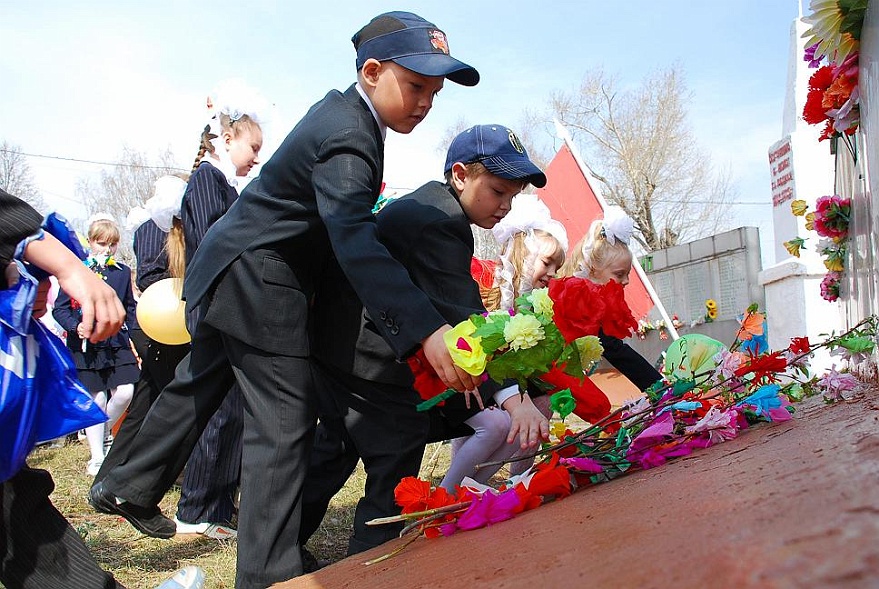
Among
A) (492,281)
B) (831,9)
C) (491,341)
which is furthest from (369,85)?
(492,281)

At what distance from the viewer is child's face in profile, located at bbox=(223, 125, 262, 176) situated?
3711mm

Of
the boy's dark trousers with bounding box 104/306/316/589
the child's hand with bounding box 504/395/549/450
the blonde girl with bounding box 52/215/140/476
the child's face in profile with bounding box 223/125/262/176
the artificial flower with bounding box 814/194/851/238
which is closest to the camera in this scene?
the boy's dark trousers with bounding box 104/306/316/589

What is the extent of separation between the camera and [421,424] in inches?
105

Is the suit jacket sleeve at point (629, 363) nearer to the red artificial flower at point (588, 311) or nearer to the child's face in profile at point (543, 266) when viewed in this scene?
the child's face in profile at point (543, 266)

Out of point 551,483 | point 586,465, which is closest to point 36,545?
point 551,483

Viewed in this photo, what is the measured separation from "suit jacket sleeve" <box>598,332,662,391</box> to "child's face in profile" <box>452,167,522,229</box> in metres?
0.76

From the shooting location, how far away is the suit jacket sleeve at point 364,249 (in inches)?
80.0

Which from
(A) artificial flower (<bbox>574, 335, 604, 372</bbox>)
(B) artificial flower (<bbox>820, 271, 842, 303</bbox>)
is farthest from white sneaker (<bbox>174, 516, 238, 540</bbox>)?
(B) artificial flower (<bbox>820, 271, 842, 303</bbox>)

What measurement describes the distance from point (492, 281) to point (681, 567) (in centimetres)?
402

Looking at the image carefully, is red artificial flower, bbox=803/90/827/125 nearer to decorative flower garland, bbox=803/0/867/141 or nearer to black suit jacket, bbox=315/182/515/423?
decorative flower garland, bbox=803/0/867/141

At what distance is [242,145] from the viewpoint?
12.2 feet

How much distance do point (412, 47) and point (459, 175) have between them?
2.33 ft

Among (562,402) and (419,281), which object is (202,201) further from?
(562,402)

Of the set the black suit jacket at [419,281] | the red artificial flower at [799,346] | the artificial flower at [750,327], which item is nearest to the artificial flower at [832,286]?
the artificial flower at [750,327]
